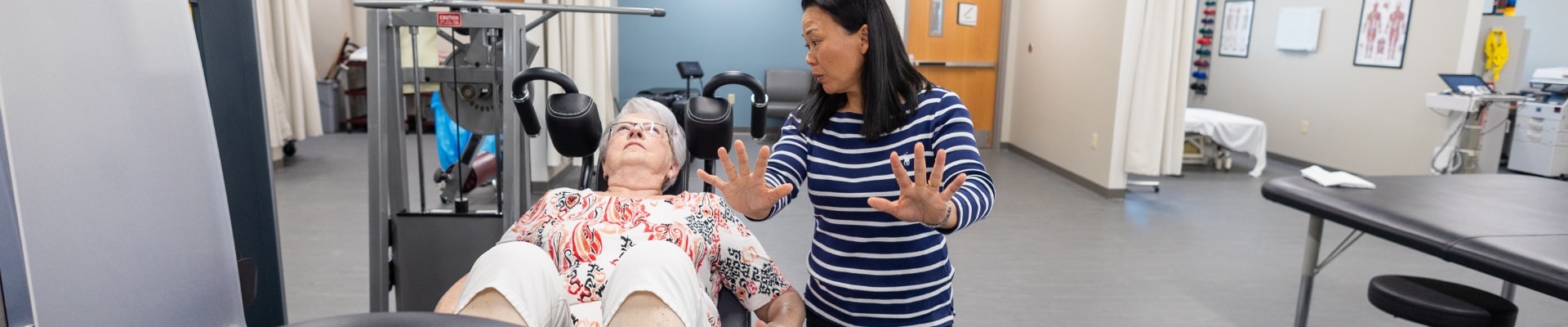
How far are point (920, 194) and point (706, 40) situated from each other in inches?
263

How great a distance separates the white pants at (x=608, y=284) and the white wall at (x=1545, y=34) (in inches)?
317

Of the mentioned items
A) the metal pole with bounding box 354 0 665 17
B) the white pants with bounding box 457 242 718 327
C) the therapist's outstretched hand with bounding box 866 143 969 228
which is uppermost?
the metal pole with bounding box 354 0 665 17

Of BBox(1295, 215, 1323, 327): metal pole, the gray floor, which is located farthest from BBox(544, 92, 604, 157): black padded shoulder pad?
BBox(1295, 215, 1323, 327): metal pole

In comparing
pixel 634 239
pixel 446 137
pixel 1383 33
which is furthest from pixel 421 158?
pixel 1383 33

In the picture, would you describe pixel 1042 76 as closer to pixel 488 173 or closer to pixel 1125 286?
pixel 1125 286

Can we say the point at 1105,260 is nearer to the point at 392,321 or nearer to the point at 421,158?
the point at 421,158

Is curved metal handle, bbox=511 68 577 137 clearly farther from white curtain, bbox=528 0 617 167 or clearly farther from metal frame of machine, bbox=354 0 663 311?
white curtain, bbox=528 0 617 167

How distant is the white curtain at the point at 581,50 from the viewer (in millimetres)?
4762

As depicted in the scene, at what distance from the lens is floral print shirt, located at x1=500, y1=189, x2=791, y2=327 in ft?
5.66

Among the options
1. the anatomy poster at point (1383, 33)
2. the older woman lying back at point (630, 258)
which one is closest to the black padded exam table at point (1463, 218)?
the older woman lying back at point (630, 258)

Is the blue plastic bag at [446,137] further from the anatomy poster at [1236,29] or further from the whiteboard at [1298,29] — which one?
the anatomy poster at [1236,29]

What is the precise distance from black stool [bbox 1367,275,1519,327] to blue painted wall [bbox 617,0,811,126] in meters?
5.72

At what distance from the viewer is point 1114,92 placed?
500 cm

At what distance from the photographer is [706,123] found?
2.00 metres
